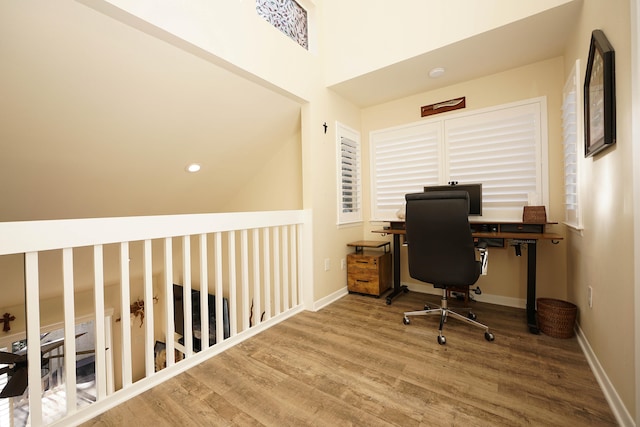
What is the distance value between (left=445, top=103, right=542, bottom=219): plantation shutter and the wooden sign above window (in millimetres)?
141

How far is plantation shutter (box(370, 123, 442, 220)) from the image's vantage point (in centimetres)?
324

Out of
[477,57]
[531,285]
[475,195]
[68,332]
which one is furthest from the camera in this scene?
[475,195]

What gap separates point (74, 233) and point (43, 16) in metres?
1.19

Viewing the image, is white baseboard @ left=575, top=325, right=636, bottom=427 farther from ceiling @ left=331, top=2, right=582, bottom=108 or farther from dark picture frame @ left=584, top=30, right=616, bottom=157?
ceiling @ left=331, top=2, right=582, bottom=108

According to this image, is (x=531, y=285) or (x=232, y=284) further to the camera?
(x=531, y=285)

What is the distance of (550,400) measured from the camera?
1450 mm

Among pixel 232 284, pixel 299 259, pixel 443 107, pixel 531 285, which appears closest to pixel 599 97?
pixel 531 285

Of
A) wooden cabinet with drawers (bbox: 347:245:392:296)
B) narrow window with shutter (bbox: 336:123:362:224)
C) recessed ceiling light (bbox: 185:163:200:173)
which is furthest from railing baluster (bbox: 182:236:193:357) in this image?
wooden cabinet with drawers (bbox: 347:245:392:296)

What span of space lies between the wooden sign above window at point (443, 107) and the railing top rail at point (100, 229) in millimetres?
2447

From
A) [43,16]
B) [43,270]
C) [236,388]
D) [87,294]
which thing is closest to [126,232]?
[236,388]

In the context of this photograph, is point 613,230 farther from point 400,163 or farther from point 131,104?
point 131,104

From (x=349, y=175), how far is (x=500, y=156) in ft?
5.39

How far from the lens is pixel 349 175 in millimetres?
3496

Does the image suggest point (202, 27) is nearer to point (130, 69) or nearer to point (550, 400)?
point (130, 69)
